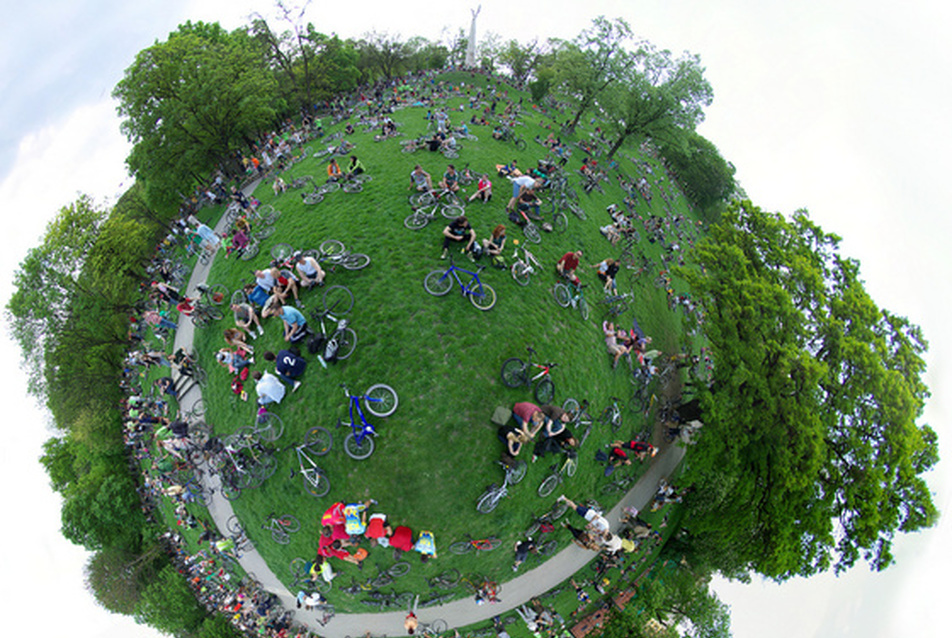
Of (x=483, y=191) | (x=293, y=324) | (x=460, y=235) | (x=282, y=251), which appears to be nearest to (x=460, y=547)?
(x=293, y=324)

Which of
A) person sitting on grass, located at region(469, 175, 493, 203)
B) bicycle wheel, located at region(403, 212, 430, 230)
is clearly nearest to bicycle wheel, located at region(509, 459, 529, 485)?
bicycle wheel, located at region(403, 212, 430, 230)

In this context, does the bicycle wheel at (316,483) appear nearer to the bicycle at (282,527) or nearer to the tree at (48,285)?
the bicycle at (282,527)

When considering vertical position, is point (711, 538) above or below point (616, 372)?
below

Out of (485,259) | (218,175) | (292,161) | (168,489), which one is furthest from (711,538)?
(218,175)

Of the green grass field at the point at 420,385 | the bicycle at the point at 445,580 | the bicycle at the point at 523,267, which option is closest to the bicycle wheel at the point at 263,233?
the green grass field at the point at 420,385

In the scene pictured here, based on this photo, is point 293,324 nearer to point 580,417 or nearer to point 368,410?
point 368,410

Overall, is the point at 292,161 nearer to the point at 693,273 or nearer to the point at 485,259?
the point at 485,259

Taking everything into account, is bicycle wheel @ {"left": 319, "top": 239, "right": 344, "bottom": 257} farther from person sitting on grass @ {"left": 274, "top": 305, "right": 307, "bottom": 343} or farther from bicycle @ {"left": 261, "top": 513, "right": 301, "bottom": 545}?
bicycle @ {"left": 261, "top": 513, "right": 301, "bottom": 545}
